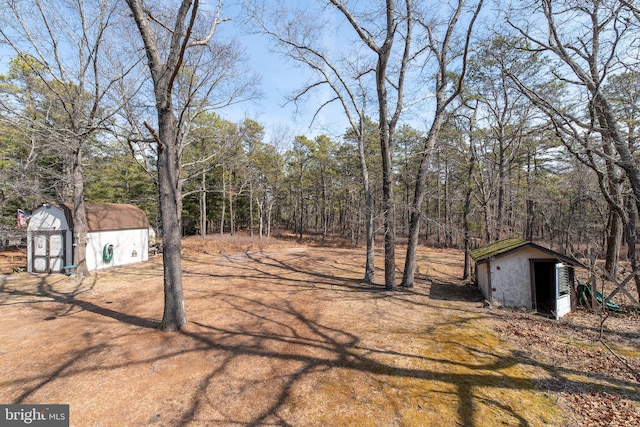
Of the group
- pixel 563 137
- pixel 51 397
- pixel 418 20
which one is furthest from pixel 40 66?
pixel 563 137

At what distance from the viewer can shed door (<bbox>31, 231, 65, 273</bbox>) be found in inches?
496

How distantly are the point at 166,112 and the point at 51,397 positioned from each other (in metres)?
5.50

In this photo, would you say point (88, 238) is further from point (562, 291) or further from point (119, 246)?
point (562, 291)

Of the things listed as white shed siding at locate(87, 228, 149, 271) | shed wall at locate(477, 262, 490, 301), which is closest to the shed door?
white shed siding at locate(87, 228, 149, 271)

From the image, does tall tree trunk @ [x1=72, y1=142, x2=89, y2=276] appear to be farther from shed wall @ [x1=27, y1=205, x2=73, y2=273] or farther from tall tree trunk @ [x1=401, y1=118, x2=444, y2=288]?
tall tree trunk @ [x1=401, y1=118, x2=444, y2=288]

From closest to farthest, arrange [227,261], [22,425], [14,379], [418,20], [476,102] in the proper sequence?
[22,425] < [14,379] < [418,20] < [476,102] < [227,261]

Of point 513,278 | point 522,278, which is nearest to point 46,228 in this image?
point 513,278

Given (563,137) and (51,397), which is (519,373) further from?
(51,397)

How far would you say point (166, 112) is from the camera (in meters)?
6.29

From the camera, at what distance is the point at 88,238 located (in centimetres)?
1270

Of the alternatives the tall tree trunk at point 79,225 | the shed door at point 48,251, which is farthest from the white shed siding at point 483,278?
the shed door at point 48,251

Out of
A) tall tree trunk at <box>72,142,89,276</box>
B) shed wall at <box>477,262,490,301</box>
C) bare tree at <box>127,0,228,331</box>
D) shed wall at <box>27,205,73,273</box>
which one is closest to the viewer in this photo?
bare tree at <box>127,0,228,331</box>

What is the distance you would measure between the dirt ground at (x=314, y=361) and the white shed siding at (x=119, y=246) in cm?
411

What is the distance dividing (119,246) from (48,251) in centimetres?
277
